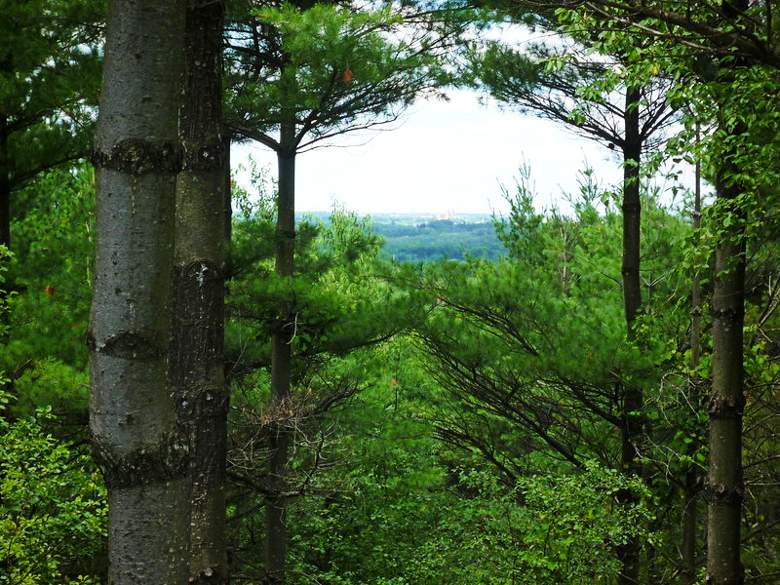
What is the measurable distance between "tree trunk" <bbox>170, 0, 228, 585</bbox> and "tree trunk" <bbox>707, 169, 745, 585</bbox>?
3219mm

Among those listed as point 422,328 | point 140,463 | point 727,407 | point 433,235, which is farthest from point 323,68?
point 433,235

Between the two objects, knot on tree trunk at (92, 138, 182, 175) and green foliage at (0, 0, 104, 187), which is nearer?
knot on tree trunk at (92, 138, 182, 175)

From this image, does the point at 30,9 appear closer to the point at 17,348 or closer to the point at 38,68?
the point at 38,68

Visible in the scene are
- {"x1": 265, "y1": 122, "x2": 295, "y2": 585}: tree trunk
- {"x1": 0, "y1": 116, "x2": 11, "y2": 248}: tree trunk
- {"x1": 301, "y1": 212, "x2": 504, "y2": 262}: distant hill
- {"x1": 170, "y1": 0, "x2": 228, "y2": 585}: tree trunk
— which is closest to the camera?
{"x1": 170, "y1": 0, "x2": 228, "y2": 585}: tree trunk

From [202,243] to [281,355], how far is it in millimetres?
5159

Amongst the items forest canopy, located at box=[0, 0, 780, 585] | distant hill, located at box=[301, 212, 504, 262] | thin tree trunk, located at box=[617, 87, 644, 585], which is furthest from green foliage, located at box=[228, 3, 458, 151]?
distant hill, located at box=[301, 212, 504, 262]

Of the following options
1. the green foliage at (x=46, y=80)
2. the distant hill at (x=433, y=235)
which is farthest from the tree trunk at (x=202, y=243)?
the distant hill at (x=433, y=235)

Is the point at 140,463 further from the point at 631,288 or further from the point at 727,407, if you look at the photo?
the point at 631,288

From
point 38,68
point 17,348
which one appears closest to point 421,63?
point 38,68

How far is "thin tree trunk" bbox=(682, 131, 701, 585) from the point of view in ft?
20.6

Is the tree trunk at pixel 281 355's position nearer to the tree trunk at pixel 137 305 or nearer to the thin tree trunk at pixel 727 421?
the thin tree trunk at pixel 727 421

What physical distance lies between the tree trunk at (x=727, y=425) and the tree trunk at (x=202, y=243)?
10.6 feet

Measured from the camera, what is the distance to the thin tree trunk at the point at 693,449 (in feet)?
20.6

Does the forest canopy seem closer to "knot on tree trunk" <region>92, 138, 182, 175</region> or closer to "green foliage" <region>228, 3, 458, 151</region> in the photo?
"green foliage" <region>228, 3, 458, 151</region>
